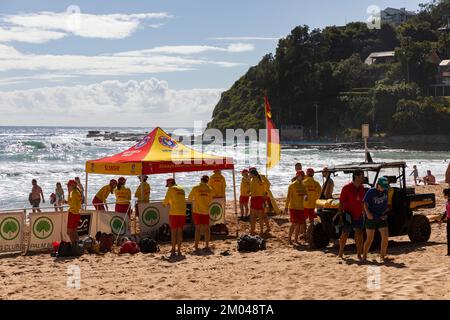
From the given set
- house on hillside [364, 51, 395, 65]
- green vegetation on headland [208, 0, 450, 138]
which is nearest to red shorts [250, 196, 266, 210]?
green vegetation on headland [208, 0, 450, 138]

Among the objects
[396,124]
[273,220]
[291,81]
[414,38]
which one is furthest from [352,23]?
[273,220]

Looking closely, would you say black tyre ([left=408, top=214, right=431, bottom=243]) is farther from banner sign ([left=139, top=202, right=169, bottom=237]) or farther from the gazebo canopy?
banner sign ([left=139, top=202, right=169, bottom=237])

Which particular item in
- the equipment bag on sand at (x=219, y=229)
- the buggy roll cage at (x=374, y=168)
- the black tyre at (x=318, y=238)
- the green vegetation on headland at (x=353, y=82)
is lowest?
the equipment bag on sand at (x=219, y=229)

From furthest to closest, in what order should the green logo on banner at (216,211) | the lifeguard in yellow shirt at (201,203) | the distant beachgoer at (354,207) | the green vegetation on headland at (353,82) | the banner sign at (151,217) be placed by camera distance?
the green vegetation on headland at (353,82)
the green logo on banner at (216,211)
the banner sign at (151,217)
the lifeguard in yellow shirt at (201,203)
the distant beachgoer at (354,207)

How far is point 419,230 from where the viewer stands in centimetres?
1213

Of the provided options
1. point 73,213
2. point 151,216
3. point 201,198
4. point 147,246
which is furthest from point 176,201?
point 151,216

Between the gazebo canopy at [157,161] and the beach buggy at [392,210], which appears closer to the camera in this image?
the beach buggy at [392,210]

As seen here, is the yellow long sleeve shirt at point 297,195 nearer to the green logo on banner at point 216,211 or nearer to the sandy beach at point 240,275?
the sandy beach at point 240,275

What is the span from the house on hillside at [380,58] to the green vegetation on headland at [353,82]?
10.3 feet

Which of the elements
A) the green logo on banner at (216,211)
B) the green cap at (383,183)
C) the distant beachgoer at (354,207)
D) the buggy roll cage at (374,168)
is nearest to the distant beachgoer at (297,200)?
the buggy roll cage at (374,168)

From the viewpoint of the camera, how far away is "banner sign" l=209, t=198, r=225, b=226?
15.5m

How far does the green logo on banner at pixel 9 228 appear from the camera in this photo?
41.6ft

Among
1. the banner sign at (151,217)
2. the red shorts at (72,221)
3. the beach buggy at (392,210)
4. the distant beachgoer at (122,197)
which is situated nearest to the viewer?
the beach buggy at (392,210)

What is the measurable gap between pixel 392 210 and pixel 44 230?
737 cm
